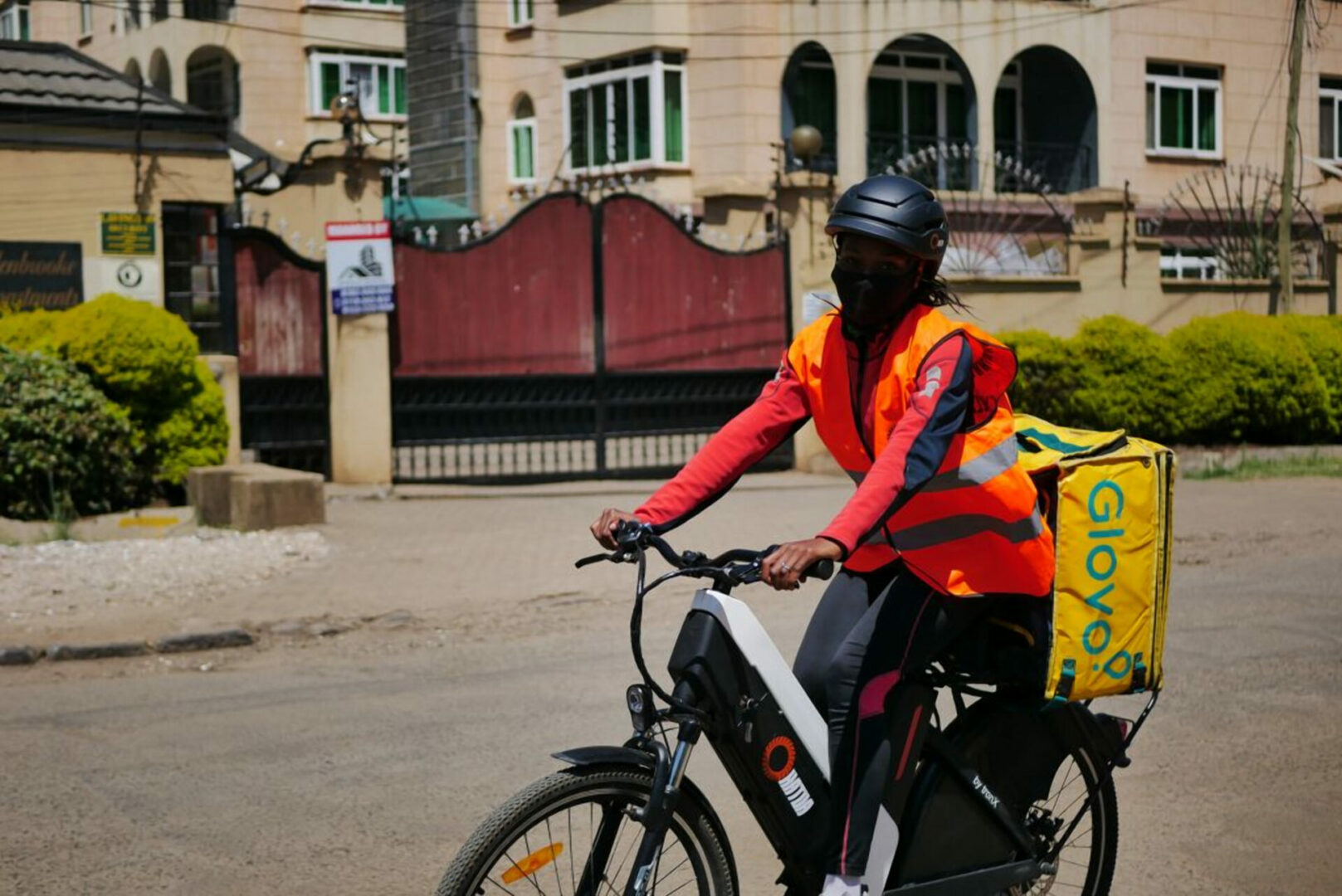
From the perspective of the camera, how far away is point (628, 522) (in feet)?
12.5

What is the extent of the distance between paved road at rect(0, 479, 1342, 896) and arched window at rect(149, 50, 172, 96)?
28.6 meters

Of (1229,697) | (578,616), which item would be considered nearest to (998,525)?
(1229,697)

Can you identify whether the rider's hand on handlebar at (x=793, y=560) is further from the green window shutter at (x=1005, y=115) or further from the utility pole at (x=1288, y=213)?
the green window shutter at (x=1005, y=115)

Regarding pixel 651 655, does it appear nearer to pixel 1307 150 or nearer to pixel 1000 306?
pixel 1000 306

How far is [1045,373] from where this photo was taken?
1836cm

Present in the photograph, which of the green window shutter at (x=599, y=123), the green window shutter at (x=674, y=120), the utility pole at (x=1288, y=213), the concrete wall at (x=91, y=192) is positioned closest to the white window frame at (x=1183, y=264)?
the utility pole at (x=1288, y=213)

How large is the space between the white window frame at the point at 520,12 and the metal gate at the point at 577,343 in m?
14.3

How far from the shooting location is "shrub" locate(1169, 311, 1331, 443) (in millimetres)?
18516

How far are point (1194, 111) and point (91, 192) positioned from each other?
2249 centimetres

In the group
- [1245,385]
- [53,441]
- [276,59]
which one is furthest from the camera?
[276,59]

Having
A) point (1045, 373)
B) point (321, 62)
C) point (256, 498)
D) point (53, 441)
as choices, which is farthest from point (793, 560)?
point (321, 62)

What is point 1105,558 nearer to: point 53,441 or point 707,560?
point 707,560

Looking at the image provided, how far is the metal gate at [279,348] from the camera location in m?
15.5

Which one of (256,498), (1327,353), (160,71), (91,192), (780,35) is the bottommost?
(256,498)
